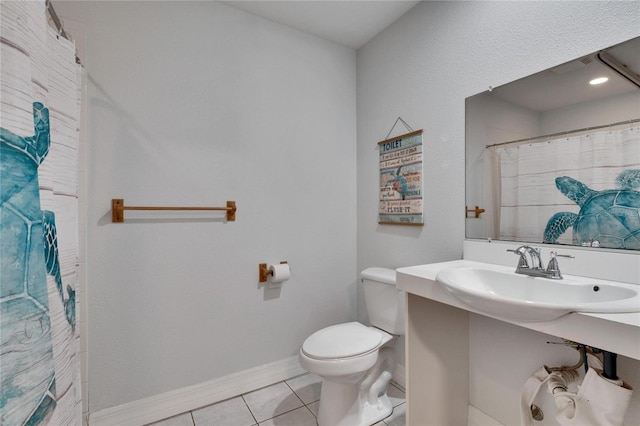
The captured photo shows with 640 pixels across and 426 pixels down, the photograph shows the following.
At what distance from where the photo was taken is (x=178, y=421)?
5.17 feet

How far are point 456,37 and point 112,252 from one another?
7.07 feet

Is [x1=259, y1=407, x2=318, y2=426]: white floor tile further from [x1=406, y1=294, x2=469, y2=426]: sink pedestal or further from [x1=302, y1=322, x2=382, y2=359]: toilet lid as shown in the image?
[x1=406, y1=294, x2=469, y2=426]: sink pedestal

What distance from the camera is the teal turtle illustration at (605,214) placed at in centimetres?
99

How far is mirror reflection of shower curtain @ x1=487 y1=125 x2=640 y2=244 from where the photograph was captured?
40.7 inches

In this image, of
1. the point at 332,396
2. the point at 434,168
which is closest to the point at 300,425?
the point at 332,396

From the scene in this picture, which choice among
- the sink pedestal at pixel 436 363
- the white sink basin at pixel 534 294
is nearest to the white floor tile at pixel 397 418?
the sink pedestal at pixel 436 363

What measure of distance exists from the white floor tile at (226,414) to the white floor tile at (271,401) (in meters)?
0.04

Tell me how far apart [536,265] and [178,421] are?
1.93 m

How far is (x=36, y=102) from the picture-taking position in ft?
2.35

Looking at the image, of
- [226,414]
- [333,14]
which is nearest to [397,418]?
[226,414]

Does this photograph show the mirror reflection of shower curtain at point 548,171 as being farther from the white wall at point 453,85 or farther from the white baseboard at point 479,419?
the white baseboard at point 479,419

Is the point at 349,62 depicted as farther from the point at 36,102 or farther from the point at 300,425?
the point at 300,425

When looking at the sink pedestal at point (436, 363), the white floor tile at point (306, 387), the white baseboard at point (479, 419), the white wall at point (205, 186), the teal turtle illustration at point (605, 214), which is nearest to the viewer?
the teal turtle illustration at point (605, 214)

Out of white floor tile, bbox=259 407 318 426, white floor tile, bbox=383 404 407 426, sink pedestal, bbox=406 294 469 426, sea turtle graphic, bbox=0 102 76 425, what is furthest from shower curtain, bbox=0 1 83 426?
white floor tile, bbox=383 404 407 426
